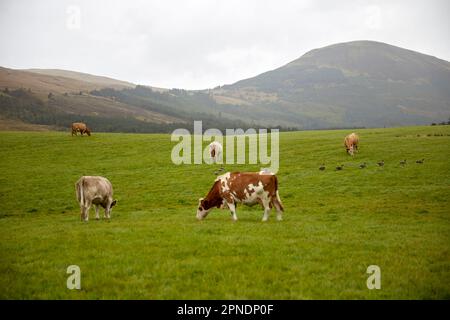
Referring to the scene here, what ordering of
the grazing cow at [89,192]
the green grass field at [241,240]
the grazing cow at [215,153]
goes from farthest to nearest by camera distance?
the grazing cow at [215,153], the grazing cow at [89,192], the green grass field at [241,240]

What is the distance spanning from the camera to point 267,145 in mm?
53969

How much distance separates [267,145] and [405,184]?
27012 mm

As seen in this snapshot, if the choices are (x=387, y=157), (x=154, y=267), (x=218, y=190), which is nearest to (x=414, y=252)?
(x=154, y=267)

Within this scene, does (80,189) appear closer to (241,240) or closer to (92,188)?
(92,188)

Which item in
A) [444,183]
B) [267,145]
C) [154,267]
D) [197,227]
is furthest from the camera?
Result: [267,145]

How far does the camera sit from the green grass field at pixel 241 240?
29.2 feet

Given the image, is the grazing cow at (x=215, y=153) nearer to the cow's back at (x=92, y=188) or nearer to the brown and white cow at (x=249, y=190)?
the cow's back at (x=92, y=188)

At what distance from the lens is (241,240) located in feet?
43.3

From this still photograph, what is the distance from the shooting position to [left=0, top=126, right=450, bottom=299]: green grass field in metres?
8.90

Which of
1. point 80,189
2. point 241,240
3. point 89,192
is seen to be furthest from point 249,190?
point 80,189

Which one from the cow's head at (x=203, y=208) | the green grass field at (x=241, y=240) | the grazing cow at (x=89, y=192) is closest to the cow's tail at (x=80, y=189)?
the grazing cow at (x=89, y=192)

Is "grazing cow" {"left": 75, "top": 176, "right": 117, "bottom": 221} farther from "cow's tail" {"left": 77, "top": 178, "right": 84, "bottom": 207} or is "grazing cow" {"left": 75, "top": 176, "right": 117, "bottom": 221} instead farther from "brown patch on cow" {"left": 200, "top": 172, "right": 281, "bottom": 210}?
"brown patch on cow" {"left": 200, "top": 172, "right": 281, "bottom": 210}

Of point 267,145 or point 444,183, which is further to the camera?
point 267,145

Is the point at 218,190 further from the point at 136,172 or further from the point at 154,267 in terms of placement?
the point at 136,172
